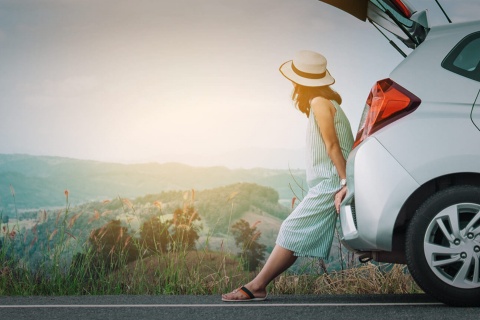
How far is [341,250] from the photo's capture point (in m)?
7.87

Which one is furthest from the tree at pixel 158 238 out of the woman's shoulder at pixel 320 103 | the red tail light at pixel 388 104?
the red tail light at pixel 388 104

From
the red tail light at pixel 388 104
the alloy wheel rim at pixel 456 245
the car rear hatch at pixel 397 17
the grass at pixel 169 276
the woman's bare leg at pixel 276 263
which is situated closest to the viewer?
the alloy wheel rim at pixel 456 245

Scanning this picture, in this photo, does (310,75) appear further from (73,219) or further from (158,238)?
(73,219)

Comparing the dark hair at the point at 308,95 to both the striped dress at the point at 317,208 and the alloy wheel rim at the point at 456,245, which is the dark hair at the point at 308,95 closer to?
the striped dress at the point at 317,208

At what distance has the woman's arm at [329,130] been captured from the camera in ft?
19.0

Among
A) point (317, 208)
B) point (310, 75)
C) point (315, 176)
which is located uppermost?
point (310, 75)

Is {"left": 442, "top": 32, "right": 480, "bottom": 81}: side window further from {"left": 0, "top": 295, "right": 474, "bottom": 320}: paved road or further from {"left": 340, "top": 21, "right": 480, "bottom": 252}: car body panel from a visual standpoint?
{"left": 0, "top": 295, "right": 474, "bottom": 320}: paved road

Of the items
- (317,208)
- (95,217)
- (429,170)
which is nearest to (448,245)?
(429,170)

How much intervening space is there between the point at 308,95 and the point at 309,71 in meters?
0.17

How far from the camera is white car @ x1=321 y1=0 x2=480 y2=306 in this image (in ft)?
16.6

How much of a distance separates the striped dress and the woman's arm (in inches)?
2.5

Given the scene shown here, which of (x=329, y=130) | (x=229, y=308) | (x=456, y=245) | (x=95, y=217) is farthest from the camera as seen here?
(x=95, y=217)

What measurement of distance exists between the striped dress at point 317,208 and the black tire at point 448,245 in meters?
0.86

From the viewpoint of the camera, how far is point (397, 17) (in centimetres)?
552
